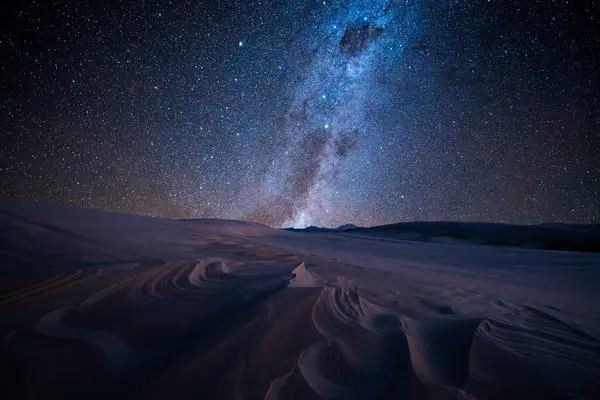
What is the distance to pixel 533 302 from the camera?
2027 millimetres

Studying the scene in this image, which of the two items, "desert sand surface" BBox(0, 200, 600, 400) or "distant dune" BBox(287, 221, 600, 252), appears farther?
"distant dune" BBox(287, 221, 600, 252)

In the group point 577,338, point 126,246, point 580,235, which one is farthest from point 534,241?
point 126,246

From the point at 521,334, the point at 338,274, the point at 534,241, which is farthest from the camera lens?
the point at 534,241

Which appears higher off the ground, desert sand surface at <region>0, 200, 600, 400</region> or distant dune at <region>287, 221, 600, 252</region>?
distant dune at <region>287, 221, 600, 252</region>

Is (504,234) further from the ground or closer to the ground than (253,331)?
further from the ground

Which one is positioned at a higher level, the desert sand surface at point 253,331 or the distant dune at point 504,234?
the distant dune at point 504,234

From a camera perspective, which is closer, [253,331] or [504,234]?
[253,331]

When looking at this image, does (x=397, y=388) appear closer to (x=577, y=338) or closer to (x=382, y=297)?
(x=382, y=297)

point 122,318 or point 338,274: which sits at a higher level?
point 338,274

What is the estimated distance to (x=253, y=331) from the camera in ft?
3.66

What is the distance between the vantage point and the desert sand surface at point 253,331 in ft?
2.88

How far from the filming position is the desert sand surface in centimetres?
88

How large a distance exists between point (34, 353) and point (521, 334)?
6.22 feet

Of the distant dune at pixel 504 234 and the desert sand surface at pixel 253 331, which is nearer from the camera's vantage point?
the desert sand surface at pixel 253 331
